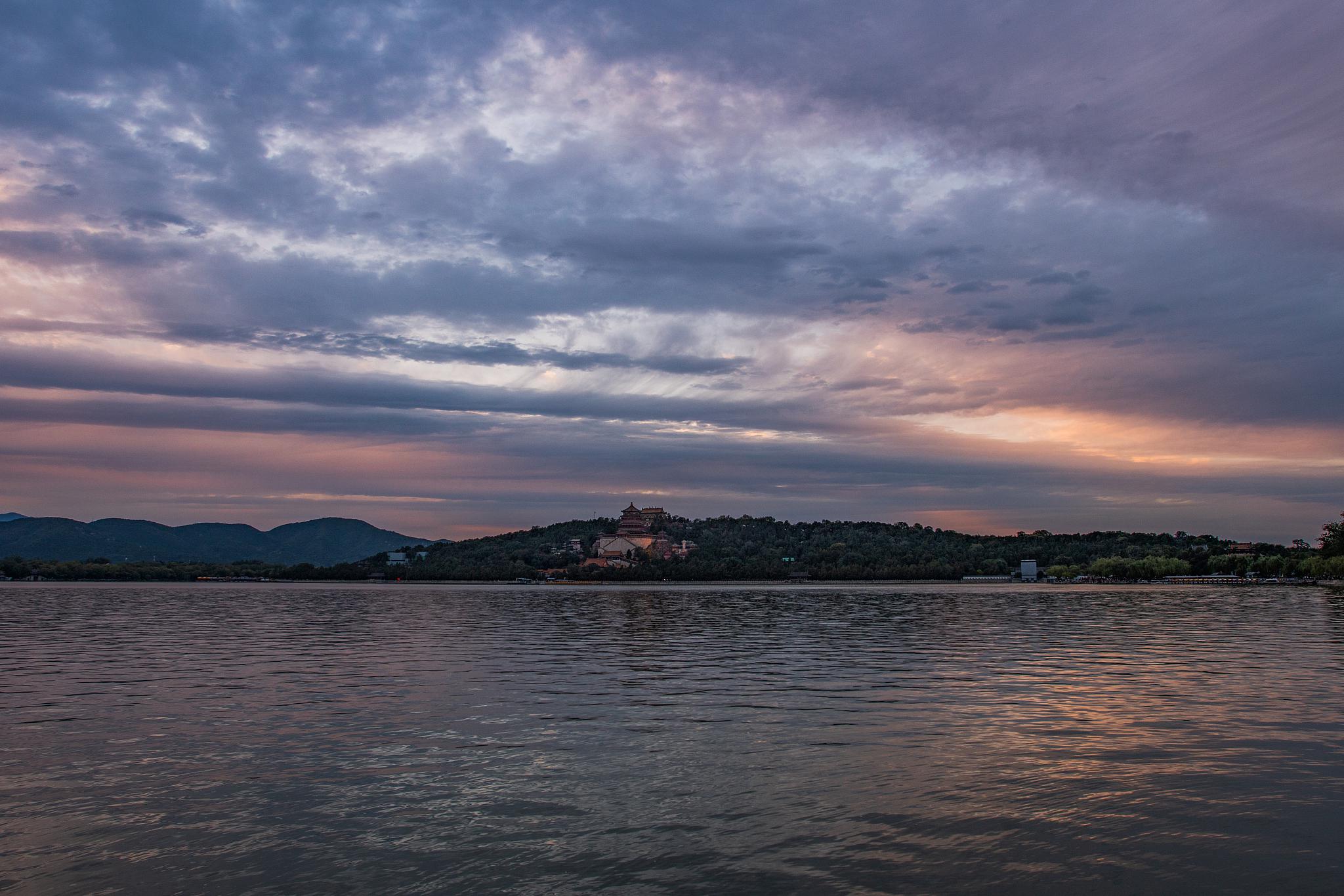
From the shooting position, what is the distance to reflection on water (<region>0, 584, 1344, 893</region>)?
600 inches

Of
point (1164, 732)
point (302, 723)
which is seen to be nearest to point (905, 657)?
point (1164, 732)

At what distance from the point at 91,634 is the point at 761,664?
173 feet

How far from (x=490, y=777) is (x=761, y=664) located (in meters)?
26.8

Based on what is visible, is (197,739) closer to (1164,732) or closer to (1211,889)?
(1211,889)

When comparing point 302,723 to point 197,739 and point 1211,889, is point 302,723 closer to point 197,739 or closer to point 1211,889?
point 197,739

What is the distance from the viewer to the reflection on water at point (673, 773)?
15.2m

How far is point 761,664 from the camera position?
4647 cm

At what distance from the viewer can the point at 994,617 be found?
304 feet

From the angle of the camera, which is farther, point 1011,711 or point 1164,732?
point 1011,711

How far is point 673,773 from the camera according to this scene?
71.6 feet

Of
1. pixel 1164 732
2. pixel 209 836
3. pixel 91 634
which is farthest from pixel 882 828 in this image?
pixel 91 634

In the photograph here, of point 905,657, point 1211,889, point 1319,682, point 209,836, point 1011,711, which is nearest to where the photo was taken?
point 1211,889

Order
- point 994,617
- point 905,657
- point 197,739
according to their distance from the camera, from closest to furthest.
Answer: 1. point 197,739
2. point 905,657
3. point 994,617

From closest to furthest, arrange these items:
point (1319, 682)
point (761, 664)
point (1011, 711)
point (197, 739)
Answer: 1. point (197, 739)
2. point (1011, 711)
3. point (1319, 682)
4. point (761, 664)
